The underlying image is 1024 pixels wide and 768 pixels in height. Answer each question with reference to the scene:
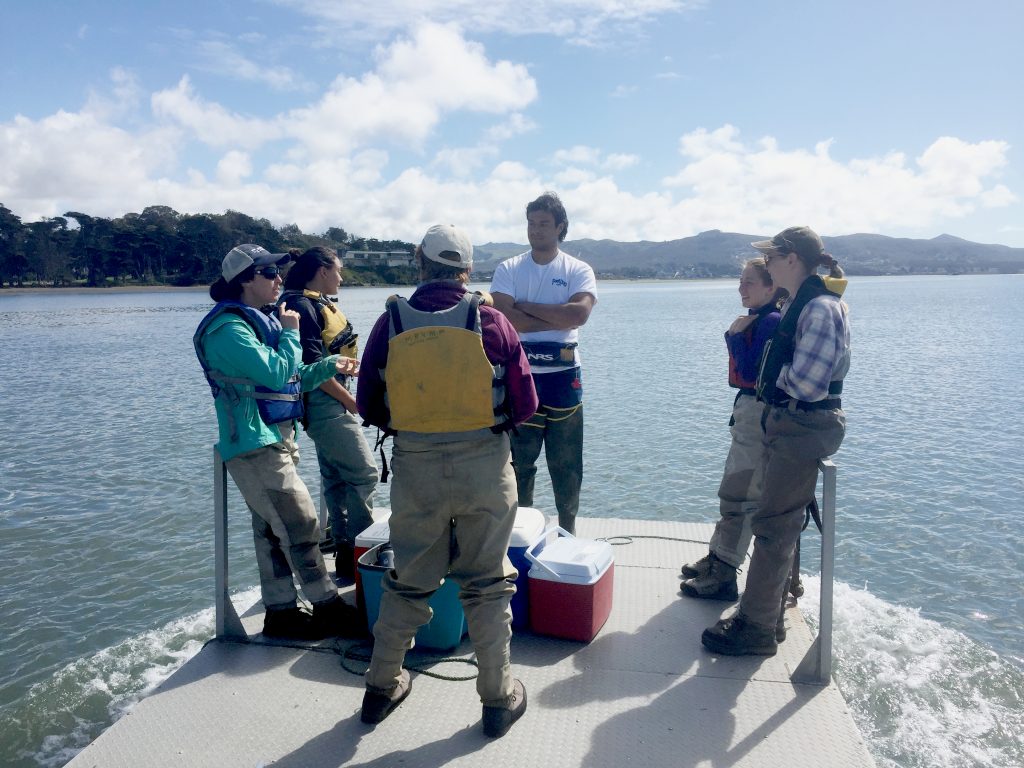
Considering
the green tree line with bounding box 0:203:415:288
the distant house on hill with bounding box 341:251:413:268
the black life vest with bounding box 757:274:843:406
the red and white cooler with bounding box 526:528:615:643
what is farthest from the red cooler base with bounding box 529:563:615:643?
the distant house on hill with bounding box 341:251:413:268

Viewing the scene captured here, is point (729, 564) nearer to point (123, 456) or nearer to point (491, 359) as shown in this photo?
point (491, 359)

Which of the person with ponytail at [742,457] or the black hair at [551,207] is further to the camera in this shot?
the black hair at [551,207]

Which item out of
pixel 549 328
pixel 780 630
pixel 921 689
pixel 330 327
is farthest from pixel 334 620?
pixel 921 689

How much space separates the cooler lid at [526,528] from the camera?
4.15 m

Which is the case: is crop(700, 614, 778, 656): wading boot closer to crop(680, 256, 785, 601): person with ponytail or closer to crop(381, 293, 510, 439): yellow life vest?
crop(680, 256, 785, 601): person with ponytail

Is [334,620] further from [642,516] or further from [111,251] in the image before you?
[111,251]

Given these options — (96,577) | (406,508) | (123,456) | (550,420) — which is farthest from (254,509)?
(123,456)

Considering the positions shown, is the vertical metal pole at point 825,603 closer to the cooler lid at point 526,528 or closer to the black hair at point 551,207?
the cooler lid at point 526,528

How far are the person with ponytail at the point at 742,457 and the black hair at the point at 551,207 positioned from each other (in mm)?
1225

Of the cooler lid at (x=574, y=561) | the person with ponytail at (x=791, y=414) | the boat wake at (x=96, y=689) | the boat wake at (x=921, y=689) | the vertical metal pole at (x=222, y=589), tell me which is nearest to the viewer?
the person with ponytail at (x=791, y=414)

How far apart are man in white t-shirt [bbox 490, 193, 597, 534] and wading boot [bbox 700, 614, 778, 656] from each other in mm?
1554

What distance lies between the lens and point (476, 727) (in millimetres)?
3250

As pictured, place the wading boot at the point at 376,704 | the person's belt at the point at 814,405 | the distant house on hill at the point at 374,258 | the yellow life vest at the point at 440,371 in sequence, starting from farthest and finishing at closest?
the distant house on hill at the point at 374,258, the person's belt at the point at 814,405, the wading boot at the point at 376,704, the yellow life vest at the point at 440,371

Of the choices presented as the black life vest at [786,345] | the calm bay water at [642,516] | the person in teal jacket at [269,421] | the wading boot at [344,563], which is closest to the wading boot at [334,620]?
the person in teal jacket at [269,421]
